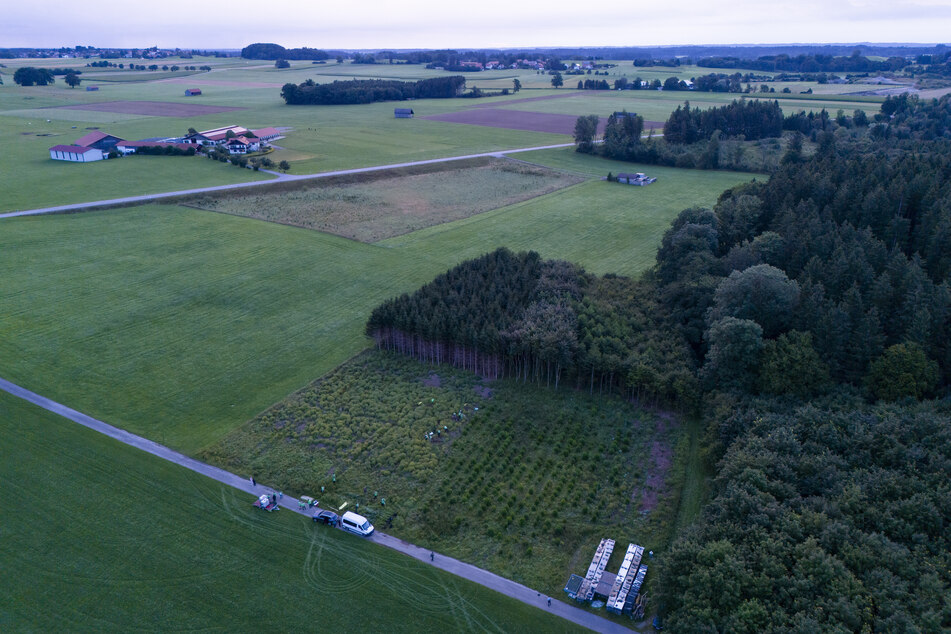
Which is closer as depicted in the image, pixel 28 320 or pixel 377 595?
pixel 377 595

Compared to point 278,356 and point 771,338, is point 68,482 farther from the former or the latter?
point 771,338

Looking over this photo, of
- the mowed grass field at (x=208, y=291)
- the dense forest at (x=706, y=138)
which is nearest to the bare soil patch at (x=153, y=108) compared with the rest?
the mowed grass field at (x=208, y=291)

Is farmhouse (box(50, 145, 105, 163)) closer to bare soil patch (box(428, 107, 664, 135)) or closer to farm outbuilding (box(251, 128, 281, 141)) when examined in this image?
farm outbuilding (box(251, 128, 281, 141))

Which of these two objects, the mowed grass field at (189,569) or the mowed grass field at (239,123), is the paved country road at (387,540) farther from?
the mowed grass field at (239,123)

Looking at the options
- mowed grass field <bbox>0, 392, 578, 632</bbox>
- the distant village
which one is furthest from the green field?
the distant village

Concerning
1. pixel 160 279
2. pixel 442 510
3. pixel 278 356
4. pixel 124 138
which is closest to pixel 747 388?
pixel 442 510

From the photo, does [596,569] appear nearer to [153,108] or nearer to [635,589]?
[635,589]

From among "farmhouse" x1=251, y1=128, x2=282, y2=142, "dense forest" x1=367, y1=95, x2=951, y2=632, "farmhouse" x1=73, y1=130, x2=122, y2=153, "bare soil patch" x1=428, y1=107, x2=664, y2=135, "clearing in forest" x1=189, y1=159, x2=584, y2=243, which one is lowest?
"dense forest" x1=367, y1=95, x2=951, y2=632

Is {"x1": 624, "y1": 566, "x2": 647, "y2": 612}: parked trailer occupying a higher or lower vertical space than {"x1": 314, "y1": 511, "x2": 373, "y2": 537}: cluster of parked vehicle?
lower
